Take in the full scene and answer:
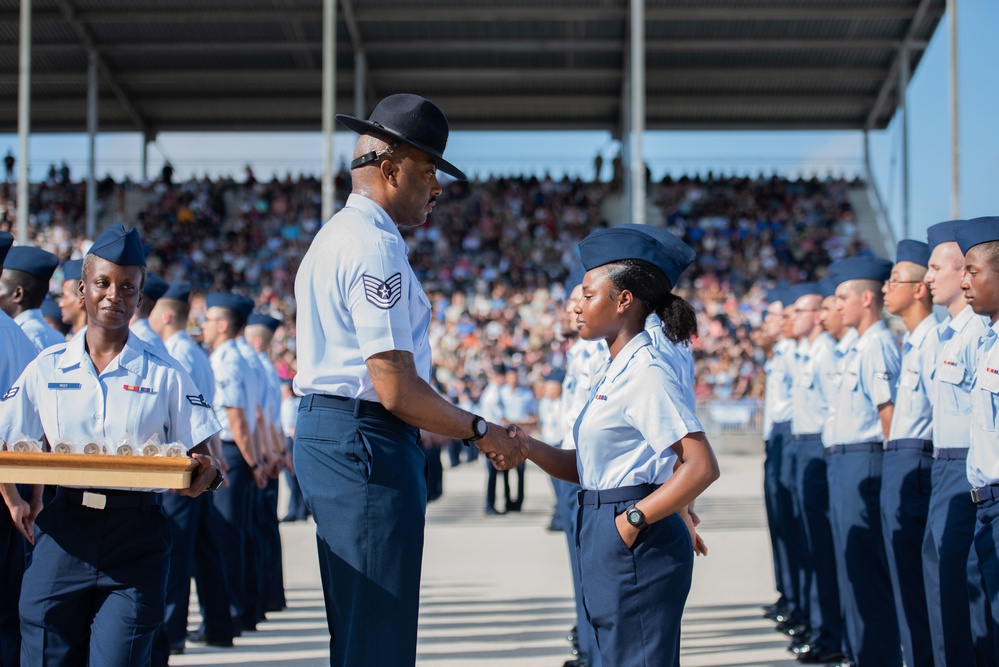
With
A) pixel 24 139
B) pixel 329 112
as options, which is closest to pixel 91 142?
pixel 24 139

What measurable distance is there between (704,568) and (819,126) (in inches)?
985

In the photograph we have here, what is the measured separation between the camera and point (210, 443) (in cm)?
544

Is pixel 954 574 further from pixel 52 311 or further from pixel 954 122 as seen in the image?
pixel 954 122

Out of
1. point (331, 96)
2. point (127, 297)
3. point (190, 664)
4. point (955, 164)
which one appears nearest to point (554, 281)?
point (331, 96)

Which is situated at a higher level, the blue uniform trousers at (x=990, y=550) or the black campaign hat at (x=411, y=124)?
the black campaign hat at (x=411, y=124)

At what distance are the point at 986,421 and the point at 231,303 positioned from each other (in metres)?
5.11

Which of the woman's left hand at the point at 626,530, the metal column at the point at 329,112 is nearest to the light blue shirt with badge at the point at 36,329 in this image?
the woman's left hand at the point at 626,530

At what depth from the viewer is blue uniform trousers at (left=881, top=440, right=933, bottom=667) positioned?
5.34m

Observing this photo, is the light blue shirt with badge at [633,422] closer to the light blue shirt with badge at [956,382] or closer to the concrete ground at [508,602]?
the concrete ground at [508,602]

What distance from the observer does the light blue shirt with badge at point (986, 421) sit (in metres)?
4.07

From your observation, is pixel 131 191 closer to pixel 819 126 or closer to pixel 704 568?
pixel 819 126

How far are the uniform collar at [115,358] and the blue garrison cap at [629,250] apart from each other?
159cm

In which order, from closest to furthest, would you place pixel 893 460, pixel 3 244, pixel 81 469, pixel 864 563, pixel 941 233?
pixel 81 469 → pixel 3 244 → pixel 941 233 → pixel 893 460 → pixel 864 563

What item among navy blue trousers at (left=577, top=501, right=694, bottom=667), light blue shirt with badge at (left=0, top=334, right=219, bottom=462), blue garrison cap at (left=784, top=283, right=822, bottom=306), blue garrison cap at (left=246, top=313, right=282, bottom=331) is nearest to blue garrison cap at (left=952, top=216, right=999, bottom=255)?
navy blue trousers at (left=577, top=501, right=694, bottom=667)
